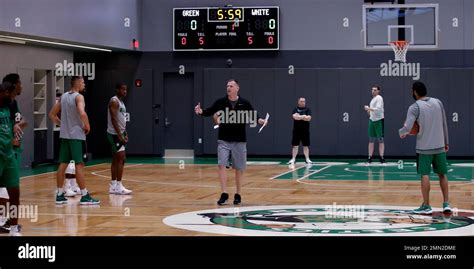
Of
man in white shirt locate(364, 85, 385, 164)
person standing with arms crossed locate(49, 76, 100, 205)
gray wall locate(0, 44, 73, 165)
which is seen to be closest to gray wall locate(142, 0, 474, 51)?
man in white shirt locate(364, 85, 385, 164)

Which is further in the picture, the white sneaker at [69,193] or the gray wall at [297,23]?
the gray wall at [297,23]

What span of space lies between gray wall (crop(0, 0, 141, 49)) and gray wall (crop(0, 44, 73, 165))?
156 centimetres

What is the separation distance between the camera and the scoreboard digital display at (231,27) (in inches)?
1180

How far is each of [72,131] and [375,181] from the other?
8530mm

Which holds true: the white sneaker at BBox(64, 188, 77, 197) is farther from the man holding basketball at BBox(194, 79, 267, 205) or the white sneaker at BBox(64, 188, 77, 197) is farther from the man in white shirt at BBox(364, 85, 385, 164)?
the man in white shirt at BBox(364, 85, 385, 164)

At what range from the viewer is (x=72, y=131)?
15500 mm

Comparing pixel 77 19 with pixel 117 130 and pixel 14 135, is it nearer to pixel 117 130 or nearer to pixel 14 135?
pixel 117 130

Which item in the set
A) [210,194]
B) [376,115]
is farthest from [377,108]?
[210,194]
